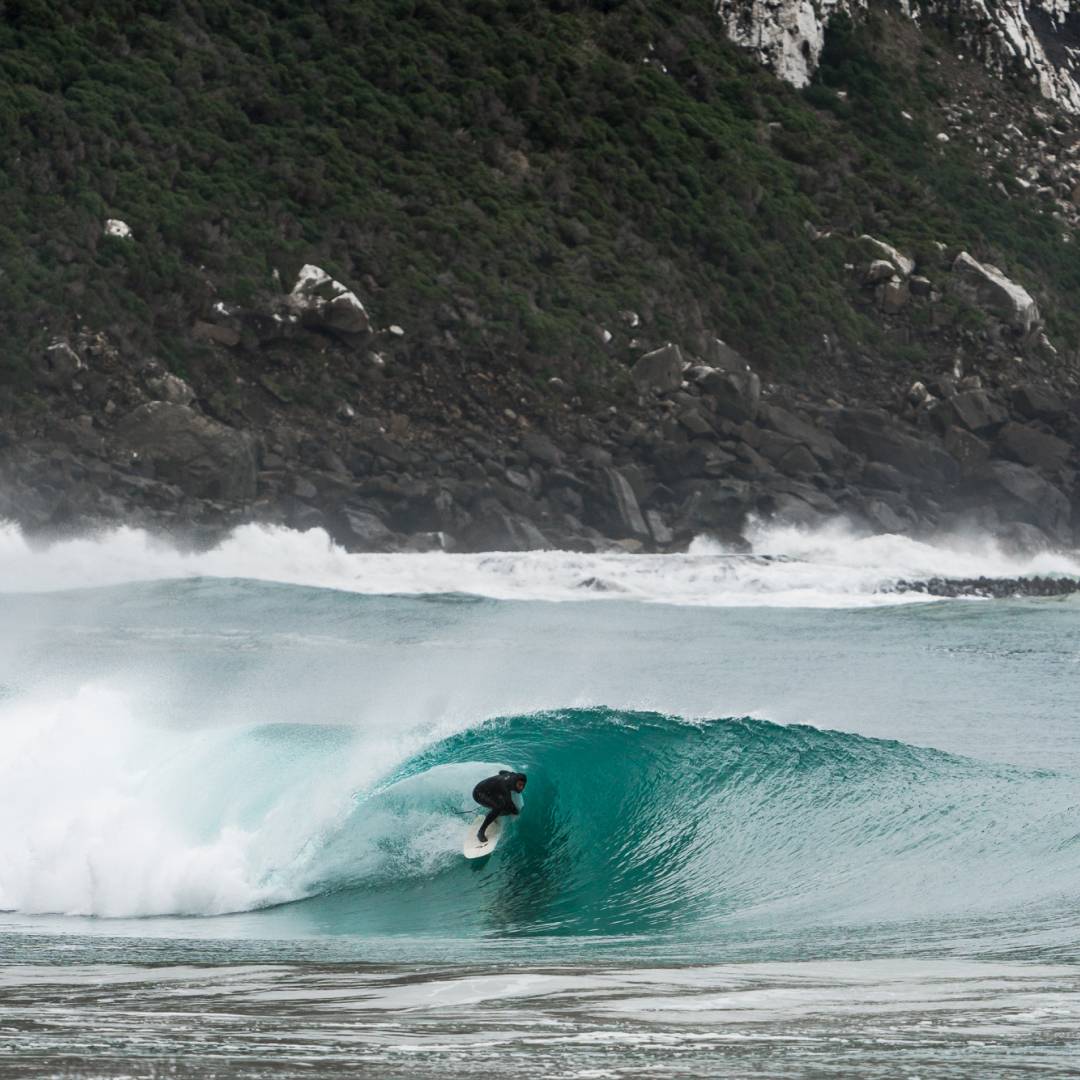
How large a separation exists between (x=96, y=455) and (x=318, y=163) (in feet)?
50.6

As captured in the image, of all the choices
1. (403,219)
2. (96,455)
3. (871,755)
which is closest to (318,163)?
(403,219)

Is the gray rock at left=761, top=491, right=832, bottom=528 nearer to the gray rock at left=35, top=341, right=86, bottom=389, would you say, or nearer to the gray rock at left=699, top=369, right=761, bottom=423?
the gray rock at left=699, top=369, right=761, bottom=423

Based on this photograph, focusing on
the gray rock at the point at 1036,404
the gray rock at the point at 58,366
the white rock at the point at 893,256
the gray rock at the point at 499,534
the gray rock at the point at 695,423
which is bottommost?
the gray rock at the point at 499,534

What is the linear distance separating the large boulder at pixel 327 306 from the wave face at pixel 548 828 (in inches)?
1163

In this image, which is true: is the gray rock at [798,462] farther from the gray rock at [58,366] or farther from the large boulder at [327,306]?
the gray rock at [58,366]

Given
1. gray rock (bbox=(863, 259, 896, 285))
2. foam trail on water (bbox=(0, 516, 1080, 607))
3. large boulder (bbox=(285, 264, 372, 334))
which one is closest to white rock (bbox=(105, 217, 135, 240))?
large boulder (bbox=(285, 264, 372, 334))

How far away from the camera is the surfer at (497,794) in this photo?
32.0 feet

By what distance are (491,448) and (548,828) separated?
93.5 feet

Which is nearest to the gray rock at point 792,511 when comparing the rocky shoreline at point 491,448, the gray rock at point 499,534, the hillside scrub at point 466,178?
the rocky shoreline at point 491,448

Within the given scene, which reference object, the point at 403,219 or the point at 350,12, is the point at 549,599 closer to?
the point at 403,219

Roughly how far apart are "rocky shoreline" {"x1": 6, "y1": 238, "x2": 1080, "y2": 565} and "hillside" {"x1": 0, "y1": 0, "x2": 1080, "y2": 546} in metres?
0.12

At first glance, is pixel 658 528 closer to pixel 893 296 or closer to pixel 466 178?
pixel 466 178

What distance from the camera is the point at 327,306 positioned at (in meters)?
41.2

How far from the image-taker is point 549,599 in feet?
99.9
